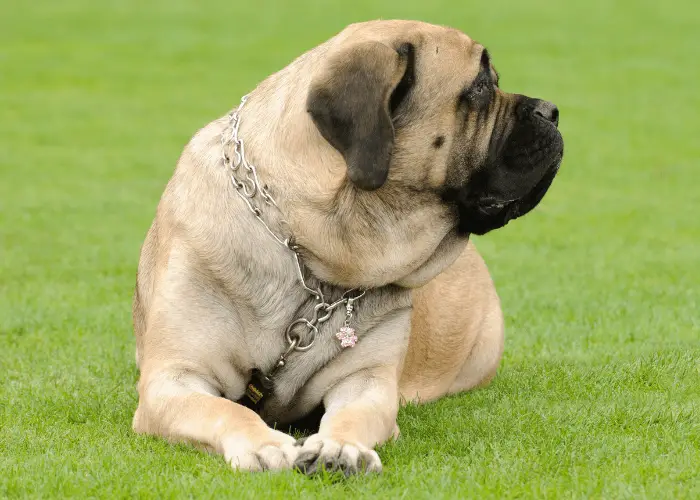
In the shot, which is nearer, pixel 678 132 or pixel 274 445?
pixel 274 445

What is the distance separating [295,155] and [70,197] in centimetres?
742

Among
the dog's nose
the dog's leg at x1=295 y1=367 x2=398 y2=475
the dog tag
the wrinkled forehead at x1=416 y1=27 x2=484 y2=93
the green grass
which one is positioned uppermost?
the wrinkled forehead at x1=416 y1=27 x2=484 y2=93

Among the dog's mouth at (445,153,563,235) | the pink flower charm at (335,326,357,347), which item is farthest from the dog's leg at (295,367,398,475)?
the dog's mouth at (445,153,563,235)

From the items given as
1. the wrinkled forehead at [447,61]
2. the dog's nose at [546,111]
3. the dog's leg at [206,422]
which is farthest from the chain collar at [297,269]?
the dog's nose at [546,111]

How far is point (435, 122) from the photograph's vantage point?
4473 millimetres

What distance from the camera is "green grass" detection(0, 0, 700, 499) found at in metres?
4.02

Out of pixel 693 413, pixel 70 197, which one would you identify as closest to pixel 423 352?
pixel 693 413

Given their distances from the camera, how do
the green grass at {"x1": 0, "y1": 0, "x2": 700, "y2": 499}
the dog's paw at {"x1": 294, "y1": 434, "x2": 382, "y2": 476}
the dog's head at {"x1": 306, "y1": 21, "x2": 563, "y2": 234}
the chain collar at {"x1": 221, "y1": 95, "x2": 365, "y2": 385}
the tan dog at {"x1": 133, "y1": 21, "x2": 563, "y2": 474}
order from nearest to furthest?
the dog's paw at {"x1": 294, "y1": 434, "x2": 382, "y2": 476}, the green grass at {"x1": 0, "y1": 0, "x2": 700, "y2": 499}, the dog's head at {"x1": 306, "y1": 21, "x2": 563, "y2": 234}, the tan dog at {"x1": 133, "y1": 21, "x2": 563, "y2": 474}, the chain collar at {"x1": 221, "y1": 95, "x2": 365, "y2": 385}

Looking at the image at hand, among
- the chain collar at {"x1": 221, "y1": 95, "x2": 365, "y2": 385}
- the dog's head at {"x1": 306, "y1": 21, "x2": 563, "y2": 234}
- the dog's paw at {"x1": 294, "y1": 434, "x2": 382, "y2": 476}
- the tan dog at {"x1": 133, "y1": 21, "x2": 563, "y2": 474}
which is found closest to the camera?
the dog's paw at {"x1": 294, "y1": 434, "x2": 382, "y2": 476}

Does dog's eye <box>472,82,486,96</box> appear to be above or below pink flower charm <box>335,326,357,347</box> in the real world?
above

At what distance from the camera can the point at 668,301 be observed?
24.3 ft

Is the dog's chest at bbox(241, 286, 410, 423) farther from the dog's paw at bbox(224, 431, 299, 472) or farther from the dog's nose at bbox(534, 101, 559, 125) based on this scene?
the dog's nose at bbox(534, 101, 559, 125)

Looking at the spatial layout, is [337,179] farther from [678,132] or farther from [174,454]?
[678,132]

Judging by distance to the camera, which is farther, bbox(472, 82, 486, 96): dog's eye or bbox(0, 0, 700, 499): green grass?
bbox(472, 82, 486, 96): dog's eye
